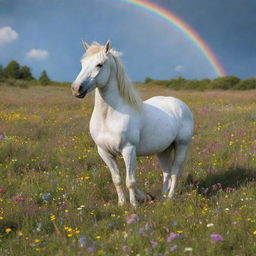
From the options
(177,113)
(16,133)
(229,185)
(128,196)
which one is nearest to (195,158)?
(229,185)

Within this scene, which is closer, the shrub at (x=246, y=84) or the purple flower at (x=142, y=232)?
the purple flower at (x=142, y=232)

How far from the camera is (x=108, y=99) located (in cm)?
477

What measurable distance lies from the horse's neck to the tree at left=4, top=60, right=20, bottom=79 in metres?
66.2

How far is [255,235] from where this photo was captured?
3.64 m

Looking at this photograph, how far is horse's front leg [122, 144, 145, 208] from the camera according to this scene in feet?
15.6

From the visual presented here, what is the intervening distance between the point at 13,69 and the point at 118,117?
67618 mm

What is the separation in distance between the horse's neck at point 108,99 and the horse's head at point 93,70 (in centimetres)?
19

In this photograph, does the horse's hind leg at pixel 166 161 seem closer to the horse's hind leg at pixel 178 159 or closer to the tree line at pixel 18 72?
the horse's hind leg at pixel 178 159

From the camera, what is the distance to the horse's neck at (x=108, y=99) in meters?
4.76

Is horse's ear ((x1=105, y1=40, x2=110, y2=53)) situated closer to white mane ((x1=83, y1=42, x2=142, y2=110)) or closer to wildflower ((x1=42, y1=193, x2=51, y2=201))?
white mane ((x1=83, y1=42, x2=142, y2=110))

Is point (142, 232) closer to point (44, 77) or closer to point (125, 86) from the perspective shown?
point (125, 86)

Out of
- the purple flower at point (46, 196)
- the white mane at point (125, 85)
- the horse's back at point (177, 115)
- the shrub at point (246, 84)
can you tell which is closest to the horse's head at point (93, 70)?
the white mane at point (125, 85)

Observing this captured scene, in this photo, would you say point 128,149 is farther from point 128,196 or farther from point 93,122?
point 128,196

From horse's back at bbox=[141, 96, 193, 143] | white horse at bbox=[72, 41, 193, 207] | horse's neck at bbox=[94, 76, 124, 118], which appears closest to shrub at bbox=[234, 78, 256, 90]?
horse's back at bbox=[141, 96, 193, 143]
